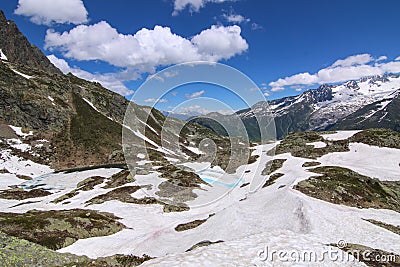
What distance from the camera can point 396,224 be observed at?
31516mm

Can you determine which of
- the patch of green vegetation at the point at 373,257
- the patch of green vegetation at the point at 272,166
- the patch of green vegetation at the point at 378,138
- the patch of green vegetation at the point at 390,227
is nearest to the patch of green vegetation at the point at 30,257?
the patch of green vegetation at the point at 373,257

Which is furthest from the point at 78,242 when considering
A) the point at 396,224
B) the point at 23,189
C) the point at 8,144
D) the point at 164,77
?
the point at 8,144

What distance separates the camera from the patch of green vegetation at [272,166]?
75.6 m

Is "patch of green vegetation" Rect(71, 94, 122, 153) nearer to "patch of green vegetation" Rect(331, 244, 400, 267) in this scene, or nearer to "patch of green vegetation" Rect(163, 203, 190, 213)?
"patch of green vegetation" Rect(163, 203, 190, 213)

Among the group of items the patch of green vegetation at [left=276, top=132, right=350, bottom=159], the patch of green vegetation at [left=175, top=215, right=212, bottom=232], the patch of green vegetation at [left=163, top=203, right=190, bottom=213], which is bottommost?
the patch of green vegetation at [left=163, top=203, right=190, bottom=213]

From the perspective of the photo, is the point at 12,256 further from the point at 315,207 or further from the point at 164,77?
the point at 315,207

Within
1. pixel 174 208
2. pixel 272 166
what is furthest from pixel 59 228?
pixel 272 166

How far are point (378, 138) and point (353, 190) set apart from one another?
174 ft

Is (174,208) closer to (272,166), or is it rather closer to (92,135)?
(272,166)

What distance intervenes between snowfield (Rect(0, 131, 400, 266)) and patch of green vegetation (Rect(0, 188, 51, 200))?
17.2ft

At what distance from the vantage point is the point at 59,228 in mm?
41500

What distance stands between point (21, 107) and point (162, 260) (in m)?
197

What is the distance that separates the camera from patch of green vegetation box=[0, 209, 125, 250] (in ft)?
122

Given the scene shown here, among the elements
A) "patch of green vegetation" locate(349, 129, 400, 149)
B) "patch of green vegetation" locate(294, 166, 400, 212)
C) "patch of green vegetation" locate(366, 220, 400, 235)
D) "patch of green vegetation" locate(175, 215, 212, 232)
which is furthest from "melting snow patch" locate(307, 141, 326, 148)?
"patch of green vegetation" locate(366, 220, 400, 235)
